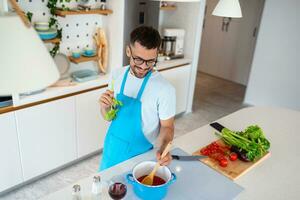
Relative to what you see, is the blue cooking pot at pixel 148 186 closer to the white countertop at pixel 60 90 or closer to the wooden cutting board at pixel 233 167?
the wooden cutting board at pixel 233 167

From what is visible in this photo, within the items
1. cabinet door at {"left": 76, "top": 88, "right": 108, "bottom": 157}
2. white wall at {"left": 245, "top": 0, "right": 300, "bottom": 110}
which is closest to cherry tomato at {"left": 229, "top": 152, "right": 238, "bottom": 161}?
cabinet door at {"left": 76, "top": 88, "right": 108, "bottom": 157}

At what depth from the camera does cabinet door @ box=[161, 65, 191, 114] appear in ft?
11.3

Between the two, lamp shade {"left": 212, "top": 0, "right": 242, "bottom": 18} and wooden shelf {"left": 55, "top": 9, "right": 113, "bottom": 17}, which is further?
wooden shelf {"left": 55, "top": 9, "right": 113, "bottom": 17}

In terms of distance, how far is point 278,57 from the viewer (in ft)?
13.1

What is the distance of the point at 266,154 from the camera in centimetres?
160

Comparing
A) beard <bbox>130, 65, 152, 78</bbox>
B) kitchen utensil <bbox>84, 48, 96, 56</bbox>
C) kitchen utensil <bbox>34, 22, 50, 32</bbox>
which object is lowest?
kitchen utensil <bbox>84, 48, 96, 56</bbox>

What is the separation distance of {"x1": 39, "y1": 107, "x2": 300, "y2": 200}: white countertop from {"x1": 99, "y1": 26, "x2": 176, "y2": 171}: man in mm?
130

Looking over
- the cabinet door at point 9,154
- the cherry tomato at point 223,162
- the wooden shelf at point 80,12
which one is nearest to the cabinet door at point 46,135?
the cabinet door at point 9,154

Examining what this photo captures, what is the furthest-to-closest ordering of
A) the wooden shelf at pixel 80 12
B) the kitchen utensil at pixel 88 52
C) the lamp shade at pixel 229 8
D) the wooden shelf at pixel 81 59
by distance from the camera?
the kitchen utensil at pixel 88 52
the wooden shelf at pixel 81 59
the wooden shelf at pixel 80 12
the lamp shade at pixel 229 8

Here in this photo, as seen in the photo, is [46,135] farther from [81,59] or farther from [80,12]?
[80,12]

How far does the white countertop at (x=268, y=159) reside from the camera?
1328mm

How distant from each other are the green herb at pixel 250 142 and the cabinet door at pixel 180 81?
5.89 feet

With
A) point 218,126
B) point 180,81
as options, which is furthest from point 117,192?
point 180,81

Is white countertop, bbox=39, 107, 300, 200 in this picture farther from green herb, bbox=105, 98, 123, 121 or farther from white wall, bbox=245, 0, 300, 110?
white wall, bbox=245, 0, 300, 110
